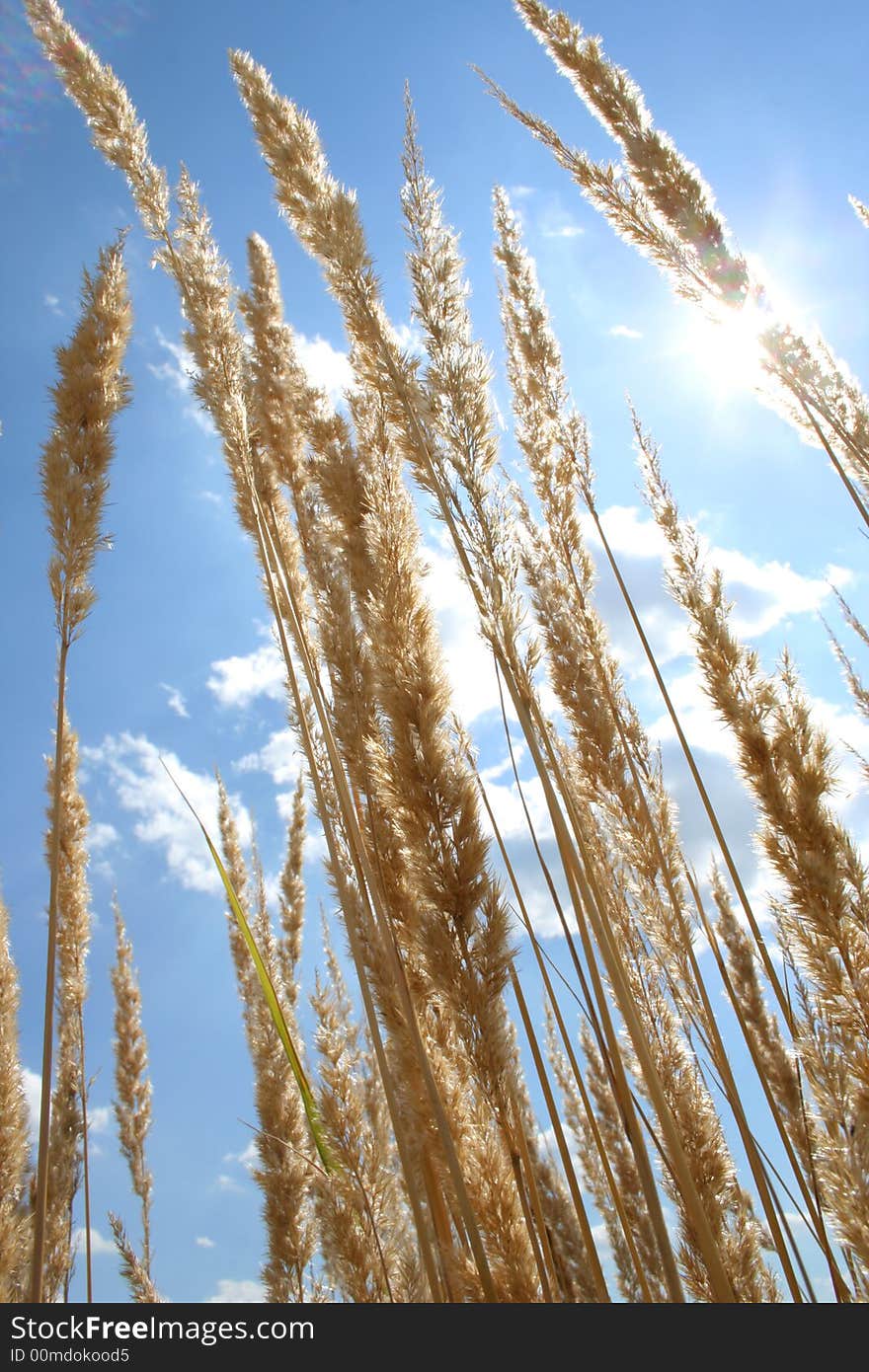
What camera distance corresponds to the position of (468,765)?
5.02 ft

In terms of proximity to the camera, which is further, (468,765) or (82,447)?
(82,447)

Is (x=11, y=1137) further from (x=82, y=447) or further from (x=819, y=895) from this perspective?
(x=819, y=895)

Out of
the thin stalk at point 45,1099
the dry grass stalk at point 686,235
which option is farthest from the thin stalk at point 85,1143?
the dry grass stalk at point 686,235

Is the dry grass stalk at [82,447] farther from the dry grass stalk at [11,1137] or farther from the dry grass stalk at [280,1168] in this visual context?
the dry grass stalk at [280,1168]

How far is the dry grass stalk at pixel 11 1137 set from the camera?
2.13 meters

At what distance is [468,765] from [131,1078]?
4.68 metres

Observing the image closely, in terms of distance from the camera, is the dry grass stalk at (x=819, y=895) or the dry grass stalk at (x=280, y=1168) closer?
the dry grass stalk at (x=819, y=895)

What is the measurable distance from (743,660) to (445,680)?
114 cm

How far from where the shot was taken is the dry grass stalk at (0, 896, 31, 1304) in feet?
7.00

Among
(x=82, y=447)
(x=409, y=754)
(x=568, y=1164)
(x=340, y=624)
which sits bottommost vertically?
(x=568, y=1164)

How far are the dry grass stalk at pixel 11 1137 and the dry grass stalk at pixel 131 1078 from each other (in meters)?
2.44

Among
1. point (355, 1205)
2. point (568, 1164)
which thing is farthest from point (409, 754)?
point (355, 1205)

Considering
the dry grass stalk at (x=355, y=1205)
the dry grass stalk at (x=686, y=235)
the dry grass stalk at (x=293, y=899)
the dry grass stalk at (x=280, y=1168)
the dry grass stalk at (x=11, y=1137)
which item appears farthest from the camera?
the dry grass stalk at (x=293, y=899)
